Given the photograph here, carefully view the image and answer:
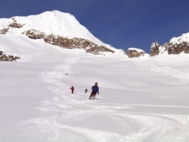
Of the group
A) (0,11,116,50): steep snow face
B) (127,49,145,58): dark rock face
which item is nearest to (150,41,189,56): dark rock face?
(127,49,145,58): dark rock face

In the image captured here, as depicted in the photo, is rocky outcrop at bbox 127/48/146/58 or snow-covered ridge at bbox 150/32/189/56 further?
rocky outcrop at bbox 127/48/146/58

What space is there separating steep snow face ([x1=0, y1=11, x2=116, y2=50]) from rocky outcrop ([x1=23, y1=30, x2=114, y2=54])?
4.31 m

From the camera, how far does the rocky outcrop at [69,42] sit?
122 meters

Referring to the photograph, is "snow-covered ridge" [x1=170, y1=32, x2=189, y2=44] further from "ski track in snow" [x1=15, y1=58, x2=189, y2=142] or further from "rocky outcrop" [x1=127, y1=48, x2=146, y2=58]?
"ski track in snow" [x1=15, y1=58, x2=189, y2=142]

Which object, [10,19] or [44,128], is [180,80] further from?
[10,19]

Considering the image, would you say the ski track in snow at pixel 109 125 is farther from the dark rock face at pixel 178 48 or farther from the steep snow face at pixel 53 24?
the steep snow face at pixel 53 24

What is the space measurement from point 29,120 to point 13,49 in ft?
278

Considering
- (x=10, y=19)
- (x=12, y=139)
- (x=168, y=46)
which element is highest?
(x=10, y=19)

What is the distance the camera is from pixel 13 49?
9431 cm

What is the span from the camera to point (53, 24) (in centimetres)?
14125

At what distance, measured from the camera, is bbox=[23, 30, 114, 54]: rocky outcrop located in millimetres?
121806

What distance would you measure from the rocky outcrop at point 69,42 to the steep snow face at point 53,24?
4311 millimetres

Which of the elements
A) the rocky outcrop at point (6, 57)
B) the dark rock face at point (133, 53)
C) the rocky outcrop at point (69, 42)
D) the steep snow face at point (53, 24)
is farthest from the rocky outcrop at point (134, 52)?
the rocky outcrop at point (6, 57)

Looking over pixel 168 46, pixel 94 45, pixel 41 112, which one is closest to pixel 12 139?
pixel 41 112
